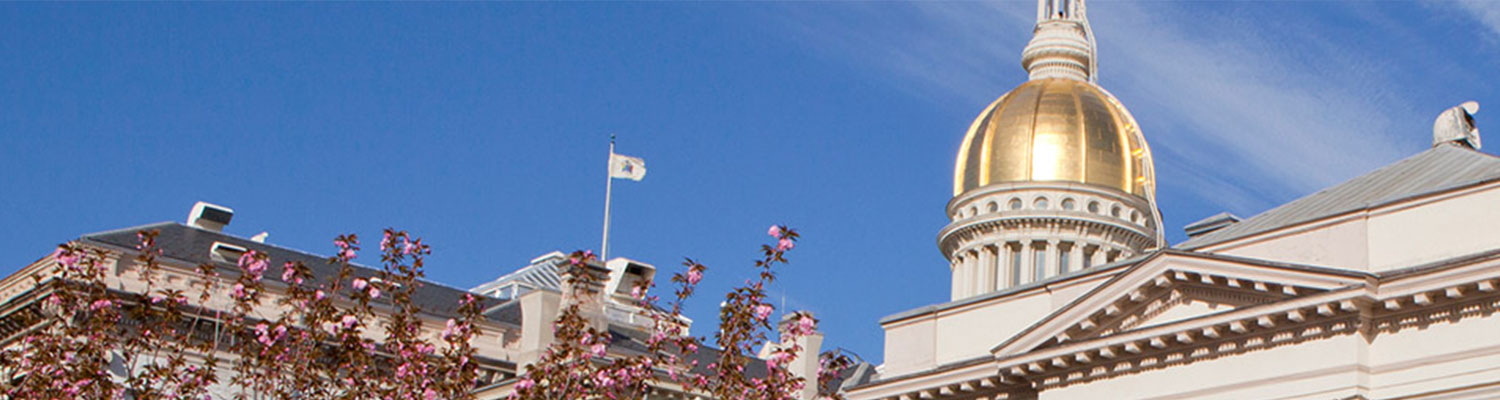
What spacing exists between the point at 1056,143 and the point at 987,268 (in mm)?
5027

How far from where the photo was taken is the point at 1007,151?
82.1 meters

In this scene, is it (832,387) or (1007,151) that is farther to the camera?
(1007,151)

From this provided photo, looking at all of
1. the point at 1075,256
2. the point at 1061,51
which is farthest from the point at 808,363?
the point at 1061,51

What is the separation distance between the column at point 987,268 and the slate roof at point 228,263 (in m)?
22.8

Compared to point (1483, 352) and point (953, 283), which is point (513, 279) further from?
point (1483, 352)

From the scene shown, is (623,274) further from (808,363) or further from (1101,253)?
(1101,253)

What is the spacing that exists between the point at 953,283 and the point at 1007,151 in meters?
5.13

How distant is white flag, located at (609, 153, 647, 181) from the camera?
65106 mm

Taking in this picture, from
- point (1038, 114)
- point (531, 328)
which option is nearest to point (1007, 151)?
point (1038, 114)

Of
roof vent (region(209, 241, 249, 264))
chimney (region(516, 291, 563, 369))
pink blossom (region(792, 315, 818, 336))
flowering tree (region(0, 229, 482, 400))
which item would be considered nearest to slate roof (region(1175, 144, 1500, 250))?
pink blossom (region(792, 315, 818, 336))

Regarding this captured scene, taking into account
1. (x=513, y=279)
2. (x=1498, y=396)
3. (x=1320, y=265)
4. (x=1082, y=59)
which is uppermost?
(x=1082, y=59)

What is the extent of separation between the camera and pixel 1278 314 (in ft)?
106

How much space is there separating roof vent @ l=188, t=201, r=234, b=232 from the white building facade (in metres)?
25.4

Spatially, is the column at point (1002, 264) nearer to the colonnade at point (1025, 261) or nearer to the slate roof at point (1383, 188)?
the colonnade at point (1025, 261)
